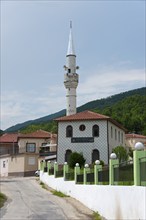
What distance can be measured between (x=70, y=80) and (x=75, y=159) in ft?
57.7

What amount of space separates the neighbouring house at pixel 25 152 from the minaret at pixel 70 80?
19.7 ft

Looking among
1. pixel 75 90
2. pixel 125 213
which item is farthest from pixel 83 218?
pixel 75 90

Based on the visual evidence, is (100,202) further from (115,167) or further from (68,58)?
(68,58)

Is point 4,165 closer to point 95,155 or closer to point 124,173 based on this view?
point 95,155

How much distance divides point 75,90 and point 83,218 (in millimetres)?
39701

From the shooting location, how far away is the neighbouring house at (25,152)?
4997cm

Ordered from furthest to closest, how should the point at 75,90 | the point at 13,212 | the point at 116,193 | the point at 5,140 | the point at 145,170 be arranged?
the point at 5,140
the point at 75,90
the point at 13,212
the point at 116,193
the point at 145,170

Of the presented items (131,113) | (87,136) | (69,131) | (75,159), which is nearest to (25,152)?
(69,131)

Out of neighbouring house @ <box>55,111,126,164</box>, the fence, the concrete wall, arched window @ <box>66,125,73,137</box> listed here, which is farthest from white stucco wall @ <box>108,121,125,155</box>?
the fence

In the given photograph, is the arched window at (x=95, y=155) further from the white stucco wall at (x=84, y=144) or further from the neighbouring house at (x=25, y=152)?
the neighbouring house at (x=25, y=152)

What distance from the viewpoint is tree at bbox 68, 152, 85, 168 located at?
38.6 metres

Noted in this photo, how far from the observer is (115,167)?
13211mm

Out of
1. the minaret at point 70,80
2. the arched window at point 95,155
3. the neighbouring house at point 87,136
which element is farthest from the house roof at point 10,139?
the arched window at point 95,155

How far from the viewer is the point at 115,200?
12375 millimetres
